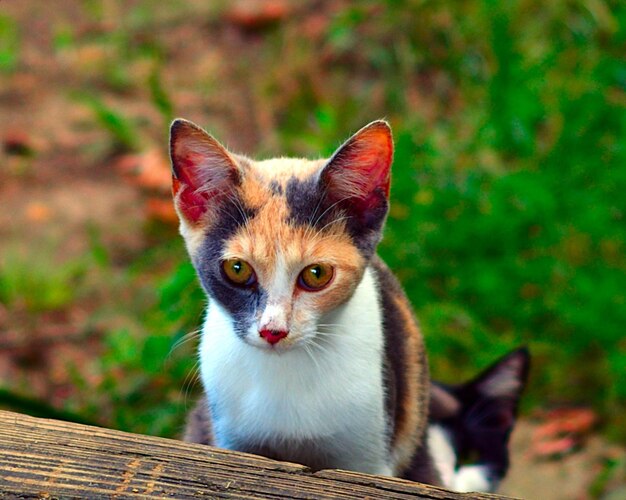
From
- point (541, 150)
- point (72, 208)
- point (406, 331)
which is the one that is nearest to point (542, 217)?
point (541, 150)

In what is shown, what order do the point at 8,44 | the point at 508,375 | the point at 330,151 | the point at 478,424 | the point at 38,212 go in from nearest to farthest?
the point at 508,375, the point at 478,424, the point at 330,151, the point at 38,212, the point at 8,44

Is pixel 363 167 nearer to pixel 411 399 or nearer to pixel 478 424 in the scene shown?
pixel 411 399

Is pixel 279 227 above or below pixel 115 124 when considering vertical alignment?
above

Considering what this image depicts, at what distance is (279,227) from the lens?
5.79ft

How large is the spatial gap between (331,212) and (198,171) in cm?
30

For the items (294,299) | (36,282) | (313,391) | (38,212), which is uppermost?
(294,299)

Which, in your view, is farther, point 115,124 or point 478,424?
point 115,124

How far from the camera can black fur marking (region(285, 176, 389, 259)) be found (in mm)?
1799

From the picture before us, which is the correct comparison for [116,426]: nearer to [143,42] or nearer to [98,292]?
[98,292]

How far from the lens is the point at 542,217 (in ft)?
11.5

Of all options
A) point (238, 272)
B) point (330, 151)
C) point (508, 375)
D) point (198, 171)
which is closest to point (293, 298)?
point (238, 272)

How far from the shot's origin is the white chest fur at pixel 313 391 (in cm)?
185

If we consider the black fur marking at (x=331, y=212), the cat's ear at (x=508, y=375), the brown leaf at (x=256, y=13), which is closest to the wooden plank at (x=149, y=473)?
the black fur marking at (x=331, y=212)

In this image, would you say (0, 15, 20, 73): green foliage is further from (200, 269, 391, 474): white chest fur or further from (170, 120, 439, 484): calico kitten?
(200, 269, 391, 474): white chest fur
